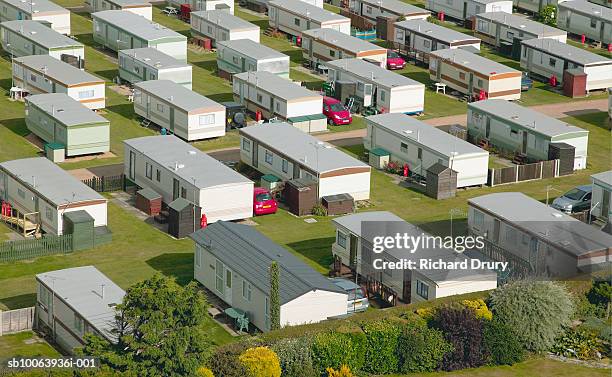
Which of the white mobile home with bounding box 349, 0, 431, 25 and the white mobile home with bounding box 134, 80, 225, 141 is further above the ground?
the white mobile home with bounding box 349, 0, 431, 25

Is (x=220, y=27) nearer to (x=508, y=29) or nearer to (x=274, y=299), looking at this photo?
(x=508, y=29)

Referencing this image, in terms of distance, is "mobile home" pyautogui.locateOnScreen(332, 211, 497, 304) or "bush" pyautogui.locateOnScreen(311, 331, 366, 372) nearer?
"bush" pyautogui.locateOnScreen(311, 331, 366, 372)

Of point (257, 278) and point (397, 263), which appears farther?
point (397, 263)

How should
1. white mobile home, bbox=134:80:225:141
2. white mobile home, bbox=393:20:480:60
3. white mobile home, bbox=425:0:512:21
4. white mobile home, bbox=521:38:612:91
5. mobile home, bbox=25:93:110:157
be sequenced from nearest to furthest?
1. mobile home, bbox=25:93:110:157
2. white mobile home, bbox=134:80:225:141
3. white mobile home, bbox=521:38:612:91
4. white mobile home, bbox=393:20:480:60
5. white mobile home, bbox=425:0:512:21

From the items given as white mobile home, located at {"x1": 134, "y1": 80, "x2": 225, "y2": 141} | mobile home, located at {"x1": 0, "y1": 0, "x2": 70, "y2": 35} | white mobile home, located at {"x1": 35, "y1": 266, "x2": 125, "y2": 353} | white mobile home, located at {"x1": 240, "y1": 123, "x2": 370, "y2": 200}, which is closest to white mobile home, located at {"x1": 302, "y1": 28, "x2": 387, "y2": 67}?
white mobile home, located at {"x1": 134, "y1": 80, "x2": 225, "y2": 141}

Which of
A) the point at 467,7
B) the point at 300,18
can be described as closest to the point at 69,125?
the point at 300,18

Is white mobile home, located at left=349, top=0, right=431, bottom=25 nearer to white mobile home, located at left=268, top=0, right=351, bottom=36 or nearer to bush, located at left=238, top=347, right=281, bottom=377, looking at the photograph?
white mobile home, located at left=268, top=0, right=351, bottom=36

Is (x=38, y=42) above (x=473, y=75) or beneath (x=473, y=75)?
above
